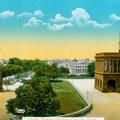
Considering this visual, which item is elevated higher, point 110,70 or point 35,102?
point 110,70

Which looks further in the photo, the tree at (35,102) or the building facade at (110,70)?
the building facade at (110,70)

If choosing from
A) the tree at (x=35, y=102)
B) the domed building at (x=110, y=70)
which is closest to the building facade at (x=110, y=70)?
the domed building at (x=110, y=70)

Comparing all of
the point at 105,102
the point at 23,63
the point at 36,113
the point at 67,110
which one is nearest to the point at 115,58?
the point at 105,102

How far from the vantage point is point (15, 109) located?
15.2 m

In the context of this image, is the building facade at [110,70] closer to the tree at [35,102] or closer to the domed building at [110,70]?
the domed building at [110,70]

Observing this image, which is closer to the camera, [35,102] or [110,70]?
[35,102]

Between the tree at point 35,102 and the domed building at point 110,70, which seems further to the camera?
the domed building at point 110,70

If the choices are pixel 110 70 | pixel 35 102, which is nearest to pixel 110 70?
pixel 110 70

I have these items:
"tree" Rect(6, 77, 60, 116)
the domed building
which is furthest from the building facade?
"tree" Rect(6, 77, 60, 116)

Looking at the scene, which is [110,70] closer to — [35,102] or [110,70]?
[110,70]

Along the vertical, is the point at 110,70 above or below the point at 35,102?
above

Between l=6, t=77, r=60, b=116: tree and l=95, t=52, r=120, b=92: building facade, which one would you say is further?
l=95, t=52, r=120, b=92: building facade

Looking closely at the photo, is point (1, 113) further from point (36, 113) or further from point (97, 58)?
point (97, 58)

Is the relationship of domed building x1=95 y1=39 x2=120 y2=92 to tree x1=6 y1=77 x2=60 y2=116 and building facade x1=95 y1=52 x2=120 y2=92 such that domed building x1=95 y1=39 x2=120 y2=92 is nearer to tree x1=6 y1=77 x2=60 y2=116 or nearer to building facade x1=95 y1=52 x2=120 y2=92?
building facade x1=95 y1=52 x2=120 y2=92
